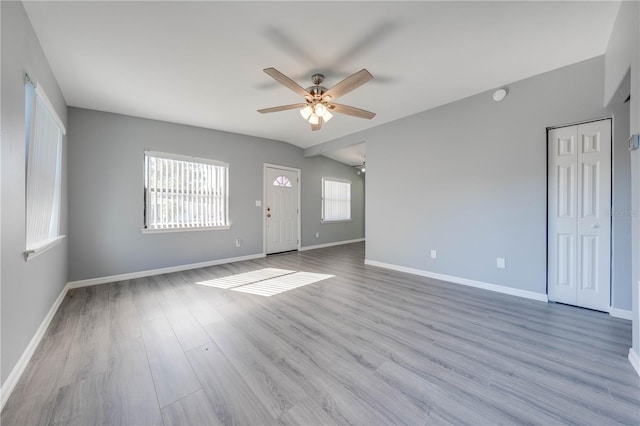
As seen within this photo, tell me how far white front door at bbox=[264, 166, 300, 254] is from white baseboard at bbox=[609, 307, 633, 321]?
5.17 meters

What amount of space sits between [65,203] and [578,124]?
641 centimetres

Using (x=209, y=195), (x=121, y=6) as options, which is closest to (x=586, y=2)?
(x=121, y=6)

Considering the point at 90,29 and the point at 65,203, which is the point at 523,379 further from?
the point at 65,203

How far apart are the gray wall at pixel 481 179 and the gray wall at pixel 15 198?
429cm

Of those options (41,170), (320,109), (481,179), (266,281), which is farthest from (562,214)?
(41,170)

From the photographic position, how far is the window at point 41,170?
6.32 ft

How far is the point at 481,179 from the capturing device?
3.25 m

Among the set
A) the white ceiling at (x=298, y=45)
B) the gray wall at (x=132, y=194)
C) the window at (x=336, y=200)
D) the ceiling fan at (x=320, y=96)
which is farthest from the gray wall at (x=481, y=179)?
the gray wall at (x=132, y=194)

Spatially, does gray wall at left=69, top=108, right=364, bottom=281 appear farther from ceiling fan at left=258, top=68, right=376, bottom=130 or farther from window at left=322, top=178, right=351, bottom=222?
ceiling fan at left=258, top=68, right=376, bottom=130

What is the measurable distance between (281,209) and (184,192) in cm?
215

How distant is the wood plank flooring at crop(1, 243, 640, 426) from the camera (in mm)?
1290

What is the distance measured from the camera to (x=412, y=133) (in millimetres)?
3969

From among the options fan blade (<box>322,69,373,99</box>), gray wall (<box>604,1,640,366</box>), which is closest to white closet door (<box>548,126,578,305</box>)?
gray wall (<box>604,1,640,366</box>)

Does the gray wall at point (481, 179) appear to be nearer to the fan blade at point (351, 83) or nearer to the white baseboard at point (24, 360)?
the fan blade at point (351, 83)
